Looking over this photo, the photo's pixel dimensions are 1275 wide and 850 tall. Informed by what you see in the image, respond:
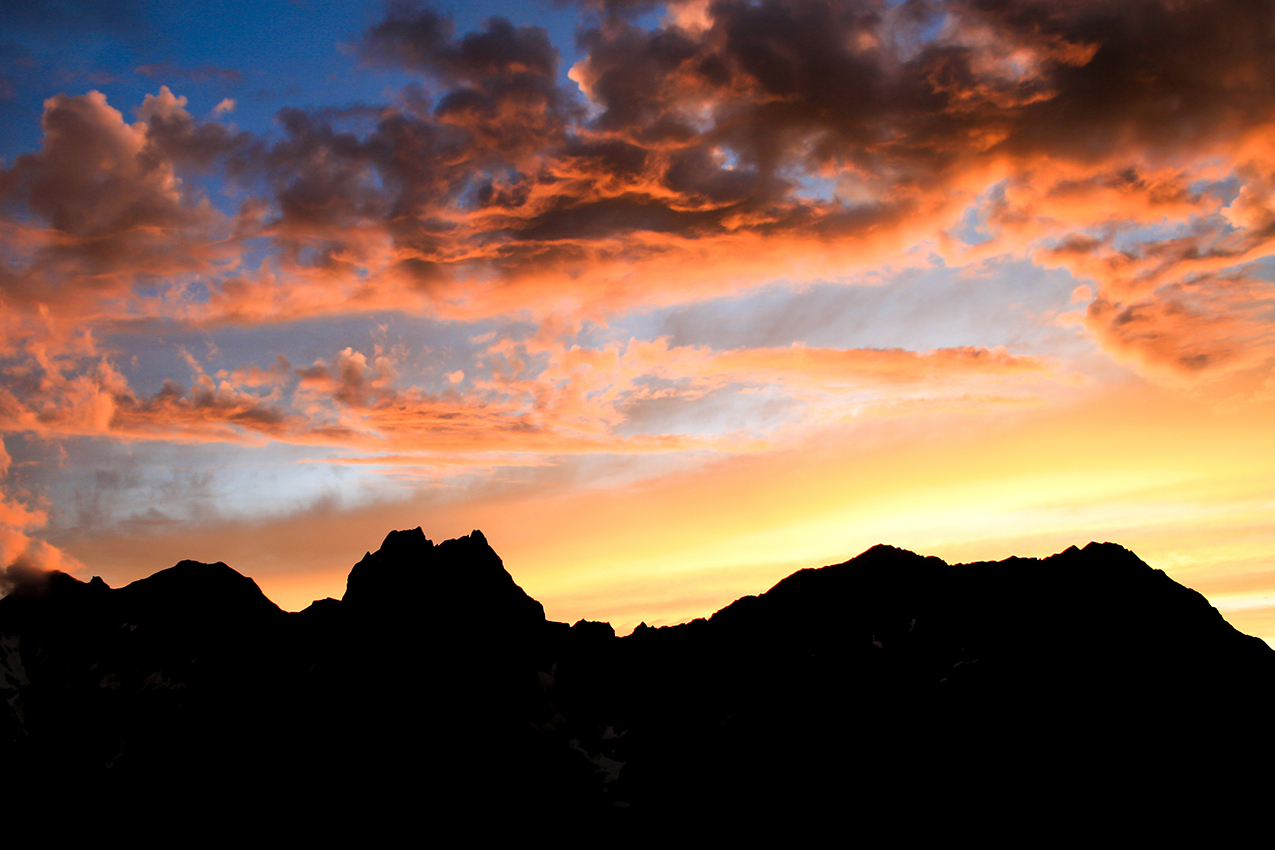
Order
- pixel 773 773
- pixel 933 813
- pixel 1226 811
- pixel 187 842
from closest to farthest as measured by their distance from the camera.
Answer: pixel 1226 811 → pixel 933 813 → pixel 187 842 → pixel 773 773

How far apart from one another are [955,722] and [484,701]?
125863mm

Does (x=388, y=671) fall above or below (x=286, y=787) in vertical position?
above

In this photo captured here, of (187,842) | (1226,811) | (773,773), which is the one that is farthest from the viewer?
(773,773)

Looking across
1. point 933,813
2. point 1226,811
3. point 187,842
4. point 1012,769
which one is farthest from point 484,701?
point 1226,811

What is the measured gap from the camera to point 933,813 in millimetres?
167125

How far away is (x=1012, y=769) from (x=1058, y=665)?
3358 centimetres

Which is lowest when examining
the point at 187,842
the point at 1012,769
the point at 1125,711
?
the point at 187,842

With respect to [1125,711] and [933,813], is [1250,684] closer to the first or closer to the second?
[1125,711]

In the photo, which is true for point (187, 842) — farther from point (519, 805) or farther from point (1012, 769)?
point (1012, 769)

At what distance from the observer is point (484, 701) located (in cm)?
19925

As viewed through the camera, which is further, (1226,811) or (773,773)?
(773,773)

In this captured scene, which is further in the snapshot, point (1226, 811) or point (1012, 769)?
point (1012, 769)

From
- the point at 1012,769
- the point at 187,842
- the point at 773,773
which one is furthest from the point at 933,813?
the point at 187,842

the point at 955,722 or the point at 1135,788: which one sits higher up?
the point at 955,722
